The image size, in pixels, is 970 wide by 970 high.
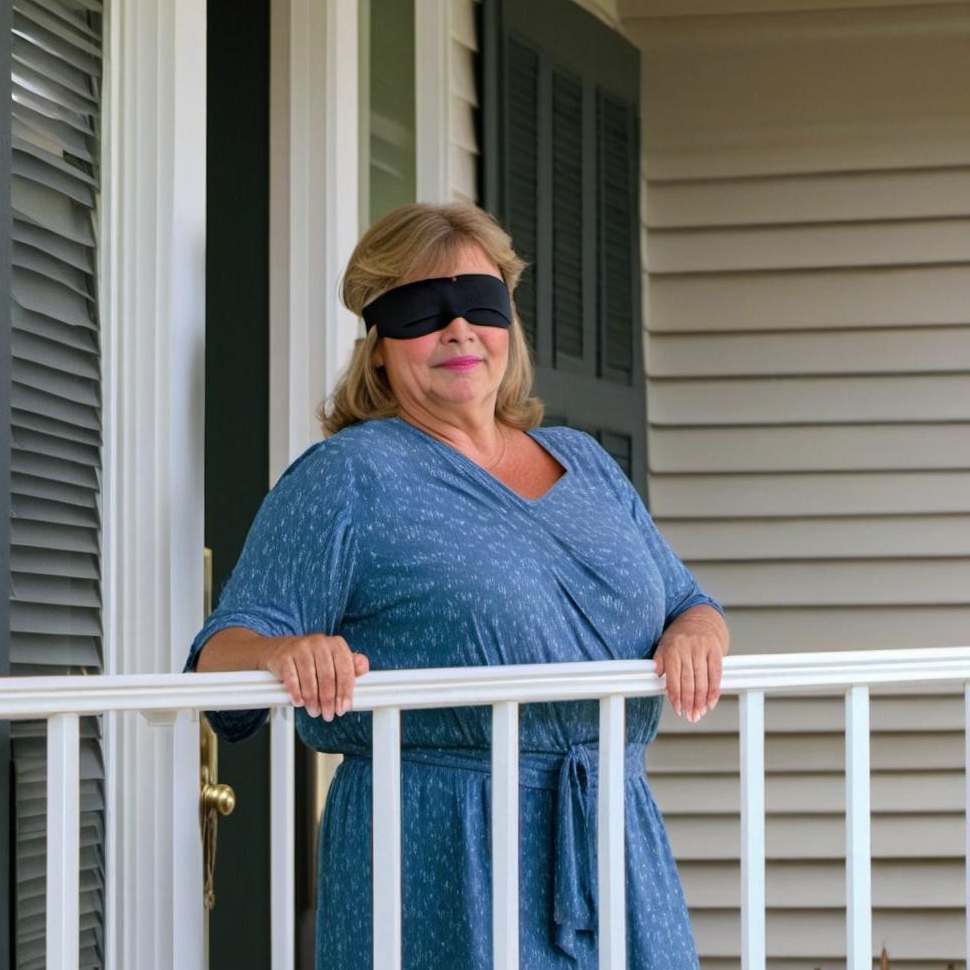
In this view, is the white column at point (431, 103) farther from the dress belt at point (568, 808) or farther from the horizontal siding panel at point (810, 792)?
the dress belt at point (568, 808)

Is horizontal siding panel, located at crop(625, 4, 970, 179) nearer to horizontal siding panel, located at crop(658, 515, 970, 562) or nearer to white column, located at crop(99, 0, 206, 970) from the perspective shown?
horizontal siding panel, located at crop(658, 515, 970, 562)

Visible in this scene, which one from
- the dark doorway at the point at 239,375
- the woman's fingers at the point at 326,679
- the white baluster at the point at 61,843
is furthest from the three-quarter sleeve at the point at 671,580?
the dark doorway at the point at 239,375

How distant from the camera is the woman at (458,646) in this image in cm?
218

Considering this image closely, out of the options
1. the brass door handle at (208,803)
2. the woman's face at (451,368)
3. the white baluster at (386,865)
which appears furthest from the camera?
the brass door handle at (208,803)

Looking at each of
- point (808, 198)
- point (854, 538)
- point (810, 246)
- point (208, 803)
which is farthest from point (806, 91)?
point (208, 803)

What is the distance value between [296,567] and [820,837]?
3056 mm

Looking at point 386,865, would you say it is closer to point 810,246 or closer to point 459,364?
point 459,364

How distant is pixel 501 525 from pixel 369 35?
6.13 ft

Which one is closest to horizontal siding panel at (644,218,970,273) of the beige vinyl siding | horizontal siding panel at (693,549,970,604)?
the beige vinyl siding

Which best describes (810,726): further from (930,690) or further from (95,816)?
(95,816)

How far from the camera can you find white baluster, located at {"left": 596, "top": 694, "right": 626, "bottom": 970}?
6.73 feet

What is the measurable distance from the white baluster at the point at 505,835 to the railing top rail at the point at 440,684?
4cm

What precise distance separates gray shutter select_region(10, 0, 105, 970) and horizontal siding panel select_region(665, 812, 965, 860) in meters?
2.63

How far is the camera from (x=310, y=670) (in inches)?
75.9
